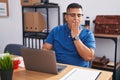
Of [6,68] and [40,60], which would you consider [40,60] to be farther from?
[6,68]

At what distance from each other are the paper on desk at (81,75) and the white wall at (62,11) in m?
1.76

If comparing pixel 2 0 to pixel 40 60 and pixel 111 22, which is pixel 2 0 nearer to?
pixel 111 22

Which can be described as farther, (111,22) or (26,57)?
(111,22)

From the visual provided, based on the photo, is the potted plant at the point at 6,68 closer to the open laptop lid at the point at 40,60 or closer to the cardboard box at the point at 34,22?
the open laptop lid at the point at 40,60

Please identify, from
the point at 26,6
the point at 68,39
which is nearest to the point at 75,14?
the point at 68,39

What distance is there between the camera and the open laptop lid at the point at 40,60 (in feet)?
4.26

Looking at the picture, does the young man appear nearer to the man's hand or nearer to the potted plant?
the man's hand

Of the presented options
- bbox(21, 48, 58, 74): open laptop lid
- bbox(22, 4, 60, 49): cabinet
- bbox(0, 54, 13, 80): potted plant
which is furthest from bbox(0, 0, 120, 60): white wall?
bbox(0, 54, 13, 80): potted plant

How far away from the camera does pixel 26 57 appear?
1.41m

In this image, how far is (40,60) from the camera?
134 cm

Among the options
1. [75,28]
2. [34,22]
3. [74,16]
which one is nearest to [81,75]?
[75,28]

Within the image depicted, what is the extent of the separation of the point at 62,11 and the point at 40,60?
221cm

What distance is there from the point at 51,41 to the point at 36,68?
61 centimetres

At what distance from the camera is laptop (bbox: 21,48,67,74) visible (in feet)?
4.26
